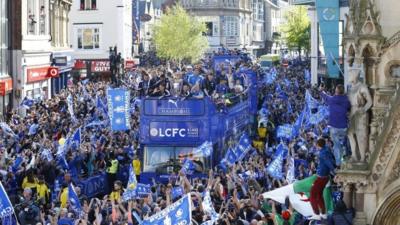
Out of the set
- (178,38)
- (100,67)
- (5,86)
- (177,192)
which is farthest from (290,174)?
(178,38)

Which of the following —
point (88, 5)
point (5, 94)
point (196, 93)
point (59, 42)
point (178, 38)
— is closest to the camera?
point (196, 93)

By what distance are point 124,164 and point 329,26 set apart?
17.0 metres

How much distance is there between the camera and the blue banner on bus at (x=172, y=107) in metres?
23.3

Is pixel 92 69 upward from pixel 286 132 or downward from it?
upward

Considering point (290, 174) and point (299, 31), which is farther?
point (299, 31)

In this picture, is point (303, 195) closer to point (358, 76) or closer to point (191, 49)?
point (358, 76)

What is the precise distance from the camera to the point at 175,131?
76.2ft

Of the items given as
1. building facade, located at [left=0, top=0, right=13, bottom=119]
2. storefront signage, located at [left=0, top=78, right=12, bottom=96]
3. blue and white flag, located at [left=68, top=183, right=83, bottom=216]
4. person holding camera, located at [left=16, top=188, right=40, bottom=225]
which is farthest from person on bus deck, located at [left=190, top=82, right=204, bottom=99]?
building facade, located at [left=0, top=0, right=13, bottom=119]

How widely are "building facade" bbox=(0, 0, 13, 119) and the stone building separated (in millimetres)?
31020

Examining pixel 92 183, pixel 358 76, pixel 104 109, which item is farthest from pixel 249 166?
pixel 104 109

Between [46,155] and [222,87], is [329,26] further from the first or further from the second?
[46,155]

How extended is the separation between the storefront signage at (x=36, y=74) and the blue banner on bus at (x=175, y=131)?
76.9ft

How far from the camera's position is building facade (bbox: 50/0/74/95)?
55781mm

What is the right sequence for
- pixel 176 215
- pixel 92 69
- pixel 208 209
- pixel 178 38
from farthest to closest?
pixel 178 38
pixel 92 69
pixel 208 209
pixel 176 215
